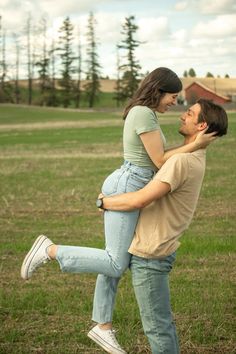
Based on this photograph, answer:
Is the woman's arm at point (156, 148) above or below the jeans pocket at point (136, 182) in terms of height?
above

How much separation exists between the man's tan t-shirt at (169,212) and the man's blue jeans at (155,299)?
0.28 feet

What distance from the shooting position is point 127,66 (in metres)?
103

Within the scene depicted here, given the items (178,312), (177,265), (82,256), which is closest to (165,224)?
(82,256)

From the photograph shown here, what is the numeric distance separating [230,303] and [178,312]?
0.59 metres

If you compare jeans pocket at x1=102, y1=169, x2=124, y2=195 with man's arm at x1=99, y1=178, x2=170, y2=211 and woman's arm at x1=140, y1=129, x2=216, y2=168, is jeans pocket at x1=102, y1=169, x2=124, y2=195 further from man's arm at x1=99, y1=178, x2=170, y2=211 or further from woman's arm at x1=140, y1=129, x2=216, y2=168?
woman's arm at x1=140, y1=129, x2=216, y2=168

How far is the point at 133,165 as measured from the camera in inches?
170

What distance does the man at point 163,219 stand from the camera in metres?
4.02

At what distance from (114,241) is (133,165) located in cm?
51

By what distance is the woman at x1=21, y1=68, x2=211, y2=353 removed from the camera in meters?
4.16

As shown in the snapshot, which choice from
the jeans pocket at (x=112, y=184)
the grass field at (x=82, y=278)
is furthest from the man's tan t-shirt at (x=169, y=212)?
the grass field at (x=82, y=278)

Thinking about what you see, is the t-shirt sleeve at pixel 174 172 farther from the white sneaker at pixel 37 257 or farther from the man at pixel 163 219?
the white sneaker at pixel 37 257

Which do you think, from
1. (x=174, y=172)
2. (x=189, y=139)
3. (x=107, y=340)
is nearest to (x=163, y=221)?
(x=174, y=172)

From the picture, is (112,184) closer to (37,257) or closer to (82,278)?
(37,257)

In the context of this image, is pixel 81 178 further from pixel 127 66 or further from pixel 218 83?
pixel 218 83
